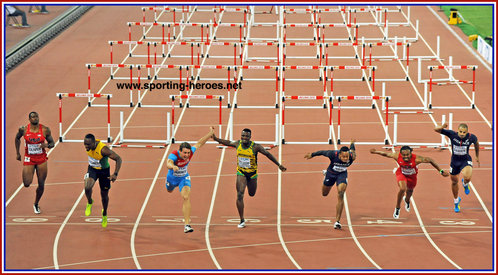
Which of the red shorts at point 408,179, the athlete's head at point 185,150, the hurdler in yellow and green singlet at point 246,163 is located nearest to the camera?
the athlete's head at point 185,150

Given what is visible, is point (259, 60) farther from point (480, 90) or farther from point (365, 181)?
point (365, 181)

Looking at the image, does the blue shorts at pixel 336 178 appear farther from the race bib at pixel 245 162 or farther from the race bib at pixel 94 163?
the race bib at pixel 94 163

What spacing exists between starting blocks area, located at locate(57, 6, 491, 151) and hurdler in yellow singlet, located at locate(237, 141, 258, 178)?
5966 millimetres

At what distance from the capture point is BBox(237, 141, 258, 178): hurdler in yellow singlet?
60.0 ft

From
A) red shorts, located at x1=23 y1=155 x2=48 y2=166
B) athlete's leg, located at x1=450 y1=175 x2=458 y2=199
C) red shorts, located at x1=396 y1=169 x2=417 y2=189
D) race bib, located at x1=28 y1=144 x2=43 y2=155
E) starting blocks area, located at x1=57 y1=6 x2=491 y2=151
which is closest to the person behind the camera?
red shorts, located at x1=396 y1=169 x2=417 y2=189

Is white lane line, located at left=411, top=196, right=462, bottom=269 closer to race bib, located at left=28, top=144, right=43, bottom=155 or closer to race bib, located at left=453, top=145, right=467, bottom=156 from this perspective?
race bib, located at left=453, top=145, right=467, bottom=156

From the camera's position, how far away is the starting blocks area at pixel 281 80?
26.3 m

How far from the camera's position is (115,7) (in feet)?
164

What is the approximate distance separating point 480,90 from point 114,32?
1660 centimetres

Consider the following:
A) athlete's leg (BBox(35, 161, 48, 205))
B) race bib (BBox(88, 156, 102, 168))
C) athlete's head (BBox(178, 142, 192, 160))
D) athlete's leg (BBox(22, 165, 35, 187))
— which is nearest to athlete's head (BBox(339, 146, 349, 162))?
athlete's head (BBox(178, 142, 192, 160))

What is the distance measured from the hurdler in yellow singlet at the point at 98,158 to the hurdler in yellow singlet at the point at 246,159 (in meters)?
2.20

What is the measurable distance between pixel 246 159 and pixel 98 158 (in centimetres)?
243

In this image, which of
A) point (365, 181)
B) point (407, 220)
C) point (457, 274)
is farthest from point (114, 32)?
point (457, 274)

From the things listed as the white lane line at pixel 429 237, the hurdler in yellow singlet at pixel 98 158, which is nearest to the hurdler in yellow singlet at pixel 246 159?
the hurdler in yellow singlet at pixel 98 158
